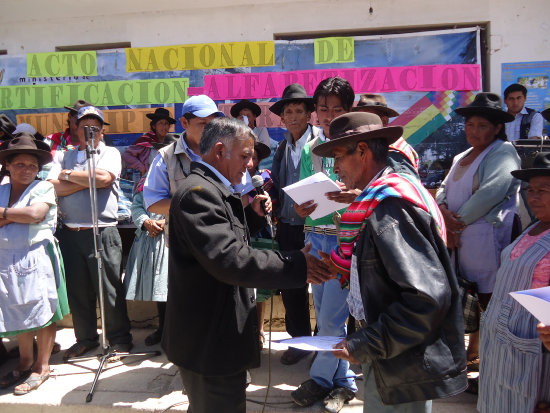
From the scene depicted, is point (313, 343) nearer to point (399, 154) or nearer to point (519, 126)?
Answer: point (399, 154)

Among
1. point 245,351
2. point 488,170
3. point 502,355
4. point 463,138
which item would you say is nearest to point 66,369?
point 245,351

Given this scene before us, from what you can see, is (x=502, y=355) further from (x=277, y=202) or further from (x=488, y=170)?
(x=277, y=202)

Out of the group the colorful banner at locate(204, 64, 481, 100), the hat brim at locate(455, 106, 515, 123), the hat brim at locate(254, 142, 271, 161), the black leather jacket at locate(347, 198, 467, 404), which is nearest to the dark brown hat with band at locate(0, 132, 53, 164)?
the hat brim at locate(254, 142, 271, 161)

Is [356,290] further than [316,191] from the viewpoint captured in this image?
No

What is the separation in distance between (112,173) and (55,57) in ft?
10.2

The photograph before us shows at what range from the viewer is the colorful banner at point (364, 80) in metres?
6.04

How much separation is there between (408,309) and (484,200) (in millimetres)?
2251

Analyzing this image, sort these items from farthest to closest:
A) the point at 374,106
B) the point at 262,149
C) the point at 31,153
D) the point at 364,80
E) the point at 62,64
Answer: the point at 62,64 < the point at 364,80 < the point at 262,149 < the point at 31,153 < the point at 374,106

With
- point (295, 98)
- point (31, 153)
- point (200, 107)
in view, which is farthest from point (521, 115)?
point (31, 153)

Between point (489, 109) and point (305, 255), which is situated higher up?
point (489, 109)

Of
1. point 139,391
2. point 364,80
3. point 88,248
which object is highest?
point 364,80

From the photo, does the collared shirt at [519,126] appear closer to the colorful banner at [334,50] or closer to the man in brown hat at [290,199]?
the colorful banner at [334,50]

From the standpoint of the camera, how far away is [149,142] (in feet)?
19.9

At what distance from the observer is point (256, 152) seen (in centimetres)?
449
